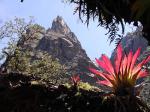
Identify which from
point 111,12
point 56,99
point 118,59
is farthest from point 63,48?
point 56,99

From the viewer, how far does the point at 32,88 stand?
3340 millimetres

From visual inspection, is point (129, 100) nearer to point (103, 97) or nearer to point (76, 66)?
point (103, 97)

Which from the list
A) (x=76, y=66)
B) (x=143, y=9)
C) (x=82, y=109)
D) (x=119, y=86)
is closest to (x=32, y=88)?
(x=82, y=109)

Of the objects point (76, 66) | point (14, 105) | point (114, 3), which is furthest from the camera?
point (76, 66)

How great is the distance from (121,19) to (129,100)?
171 cm

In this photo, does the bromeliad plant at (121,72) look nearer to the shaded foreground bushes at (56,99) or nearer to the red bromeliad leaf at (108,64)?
the red bromeliad leaf at (108,64)

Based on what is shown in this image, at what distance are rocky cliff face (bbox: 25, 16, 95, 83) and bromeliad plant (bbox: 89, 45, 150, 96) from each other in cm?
8174

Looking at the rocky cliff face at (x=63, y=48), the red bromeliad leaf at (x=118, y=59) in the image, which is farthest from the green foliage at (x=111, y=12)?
the rocky cliff face at (x=63, y=48)

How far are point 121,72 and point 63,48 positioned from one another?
3532 inches

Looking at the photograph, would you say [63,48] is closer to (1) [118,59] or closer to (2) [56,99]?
(1) [118,59]

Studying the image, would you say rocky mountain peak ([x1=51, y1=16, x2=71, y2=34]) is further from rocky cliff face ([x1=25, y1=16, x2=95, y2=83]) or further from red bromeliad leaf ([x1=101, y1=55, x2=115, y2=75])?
red bromeliad leaf ([x1=101, y1=55, x2=115, y2=75])

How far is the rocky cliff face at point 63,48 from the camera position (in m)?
90.2

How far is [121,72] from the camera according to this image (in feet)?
11.2

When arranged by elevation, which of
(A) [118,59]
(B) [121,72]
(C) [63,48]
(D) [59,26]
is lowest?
(B) [121,72]
